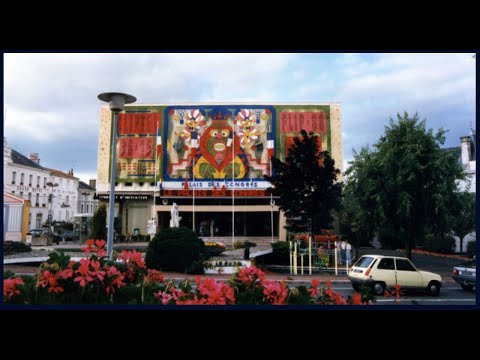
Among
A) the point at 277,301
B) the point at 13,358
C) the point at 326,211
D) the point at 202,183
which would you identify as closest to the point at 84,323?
the point at 13,358

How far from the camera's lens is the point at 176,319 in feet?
9.34

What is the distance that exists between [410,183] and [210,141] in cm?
1952

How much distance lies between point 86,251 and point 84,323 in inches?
44.0

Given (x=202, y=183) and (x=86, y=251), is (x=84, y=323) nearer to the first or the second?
(x=86, y=251)

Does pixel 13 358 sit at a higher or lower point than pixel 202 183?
lower

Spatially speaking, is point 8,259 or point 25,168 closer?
point 8,259

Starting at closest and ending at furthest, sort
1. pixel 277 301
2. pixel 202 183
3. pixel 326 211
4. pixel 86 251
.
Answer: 1. pixel 277 301
2. pixel 86 251
3. pixel 326 211
4. pixel 202 183

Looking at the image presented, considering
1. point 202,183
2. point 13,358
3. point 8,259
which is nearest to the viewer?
point 13,358

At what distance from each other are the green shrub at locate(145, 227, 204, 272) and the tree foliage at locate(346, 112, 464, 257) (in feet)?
25.7

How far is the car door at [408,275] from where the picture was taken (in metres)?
11.2

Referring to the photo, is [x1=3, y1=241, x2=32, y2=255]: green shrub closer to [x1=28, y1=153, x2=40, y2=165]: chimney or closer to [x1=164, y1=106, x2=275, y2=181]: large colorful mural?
[x1=164, y1=106, x2=275, y2=181]: large colorful mural

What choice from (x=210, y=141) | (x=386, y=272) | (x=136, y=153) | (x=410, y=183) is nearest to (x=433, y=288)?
(x=386, y=272)

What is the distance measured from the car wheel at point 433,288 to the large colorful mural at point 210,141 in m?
21.8
